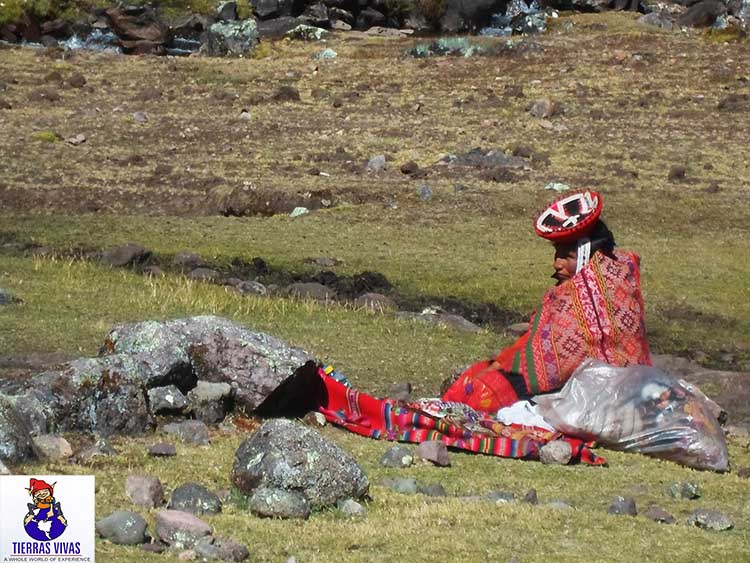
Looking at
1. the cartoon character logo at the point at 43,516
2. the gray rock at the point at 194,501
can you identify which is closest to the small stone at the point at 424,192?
the gray rock at the point at 194,501

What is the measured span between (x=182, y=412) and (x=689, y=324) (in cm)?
759

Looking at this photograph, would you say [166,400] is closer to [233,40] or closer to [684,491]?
[684,491]

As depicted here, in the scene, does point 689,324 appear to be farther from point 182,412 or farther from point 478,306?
point 182,412

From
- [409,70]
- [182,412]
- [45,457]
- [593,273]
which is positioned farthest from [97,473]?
[409,70]

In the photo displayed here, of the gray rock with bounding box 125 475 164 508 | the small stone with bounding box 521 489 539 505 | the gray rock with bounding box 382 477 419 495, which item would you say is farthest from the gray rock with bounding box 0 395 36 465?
the small stone with bounding box 521 489 539 505

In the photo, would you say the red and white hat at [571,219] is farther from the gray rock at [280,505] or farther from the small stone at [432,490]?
the gray rock at [280,505]

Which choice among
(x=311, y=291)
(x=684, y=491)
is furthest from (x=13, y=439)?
(x=311, y=291)

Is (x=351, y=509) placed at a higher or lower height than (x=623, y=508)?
higher

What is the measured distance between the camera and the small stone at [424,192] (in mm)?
21328

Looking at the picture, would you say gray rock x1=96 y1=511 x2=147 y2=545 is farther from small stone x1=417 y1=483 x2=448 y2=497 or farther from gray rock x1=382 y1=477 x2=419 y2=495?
small stone x1=417 y1=483 x2=448 y2=497

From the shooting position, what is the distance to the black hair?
10.1 metres

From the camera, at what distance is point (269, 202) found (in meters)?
21.1

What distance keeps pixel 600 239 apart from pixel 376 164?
1349 cm

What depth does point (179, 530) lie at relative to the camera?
6.49 meters
